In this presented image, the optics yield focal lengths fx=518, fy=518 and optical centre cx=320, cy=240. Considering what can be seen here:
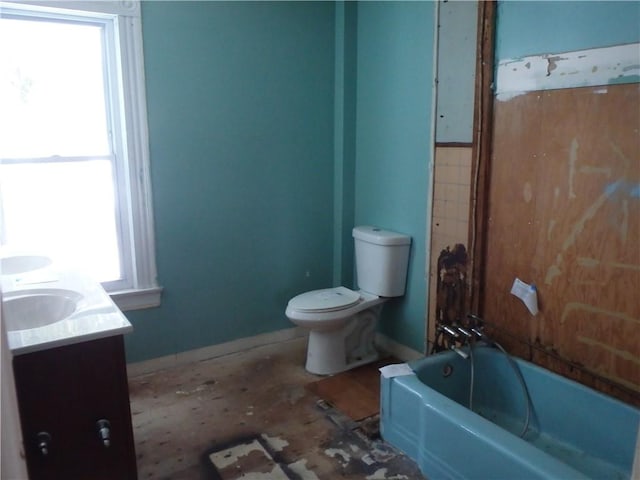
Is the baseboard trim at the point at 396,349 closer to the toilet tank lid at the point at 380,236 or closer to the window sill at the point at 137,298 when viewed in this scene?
the toilet tank lid at the point at 380,236

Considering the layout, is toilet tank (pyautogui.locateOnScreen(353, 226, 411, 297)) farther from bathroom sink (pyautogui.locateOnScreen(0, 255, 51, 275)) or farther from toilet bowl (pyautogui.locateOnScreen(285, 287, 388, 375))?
bathroom sink (pyautogui.locateOnScreen(0, 255, 51, 275))

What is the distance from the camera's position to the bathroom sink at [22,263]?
2188 mm

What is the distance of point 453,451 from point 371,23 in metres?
2.39

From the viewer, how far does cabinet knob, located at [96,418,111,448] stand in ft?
4.99

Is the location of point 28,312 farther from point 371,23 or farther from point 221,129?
point 371,23

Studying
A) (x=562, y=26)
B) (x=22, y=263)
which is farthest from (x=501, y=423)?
(x=22, y=263)

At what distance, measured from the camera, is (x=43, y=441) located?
145 cm

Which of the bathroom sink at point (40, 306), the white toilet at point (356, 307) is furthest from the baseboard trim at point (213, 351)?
the bathroom sink at point (40, 306)

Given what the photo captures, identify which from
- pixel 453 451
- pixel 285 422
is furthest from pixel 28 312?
pixel 453 451

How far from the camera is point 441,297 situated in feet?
9.19

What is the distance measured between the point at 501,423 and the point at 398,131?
163cm

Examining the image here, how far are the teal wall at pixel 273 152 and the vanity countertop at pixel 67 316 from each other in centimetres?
90

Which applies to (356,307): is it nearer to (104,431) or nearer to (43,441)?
(104,431)

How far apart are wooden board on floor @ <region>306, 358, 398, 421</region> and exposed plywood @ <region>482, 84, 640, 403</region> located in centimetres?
76
